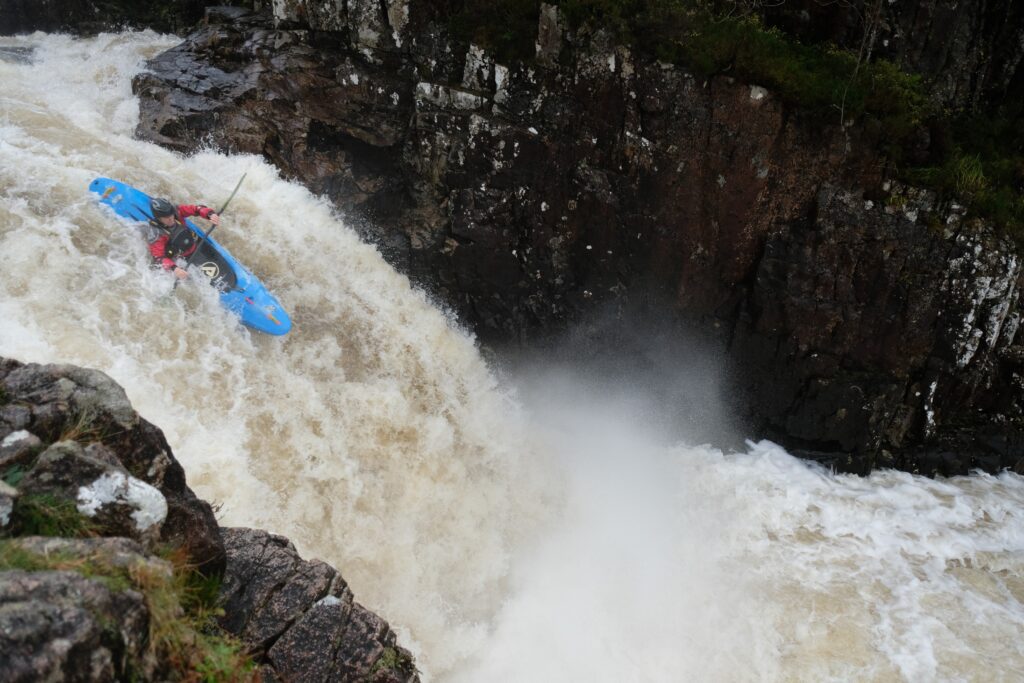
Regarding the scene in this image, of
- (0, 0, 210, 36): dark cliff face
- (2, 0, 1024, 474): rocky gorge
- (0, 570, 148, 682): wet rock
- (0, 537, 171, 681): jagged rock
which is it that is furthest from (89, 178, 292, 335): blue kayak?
(0, 0, 210, 36): dark cliff face

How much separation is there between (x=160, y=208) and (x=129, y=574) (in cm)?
581

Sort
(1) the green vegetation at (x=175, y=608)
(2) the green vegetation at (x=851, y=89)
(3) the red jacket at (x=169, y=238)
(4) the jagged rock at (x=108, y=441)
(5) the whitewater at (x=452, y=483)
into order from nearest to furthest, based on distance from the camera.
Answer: (1) the green vegetation at (x=175, y=608) → (4) the jagged rock at (x=108, y=441) → (5) the whitewater at (x=452, y=483) → (3) the red jacket at (x=169, y=238) → (2) the green vegetation at (x=851, y=89)

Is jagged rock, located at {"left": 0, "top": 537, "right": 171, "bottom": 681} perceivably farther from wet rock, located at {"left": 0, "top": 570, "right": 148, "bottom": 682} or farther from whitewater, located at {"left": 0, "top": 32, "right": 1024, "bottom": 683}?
whitewater, located at {"left": 0, "top": 32, "right": 1024, "bottom": 683}

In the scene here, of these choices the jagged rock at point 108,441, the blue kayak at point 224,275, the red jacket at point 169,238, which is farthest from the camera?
the blue kayak at point 224,275

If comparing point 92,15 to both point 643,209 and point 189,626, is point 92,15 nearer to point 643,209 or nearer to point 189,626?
point 643,209

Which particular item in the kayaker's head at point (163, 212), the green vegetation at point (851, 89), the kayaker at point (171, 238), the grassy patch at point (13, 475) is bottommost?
the kayaker at point (171, 238)

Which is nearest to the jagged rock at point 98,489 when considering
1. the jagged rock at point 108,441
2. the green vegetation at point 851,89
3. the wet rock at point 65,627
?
the jagged rock at point 108,441

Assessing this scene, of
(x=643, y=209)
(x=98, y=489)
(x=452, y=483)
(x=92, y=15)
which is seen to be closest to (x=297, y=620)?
(x=98, y=489)

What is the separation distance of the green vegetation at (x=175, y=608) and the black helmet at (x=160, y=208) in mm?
5328

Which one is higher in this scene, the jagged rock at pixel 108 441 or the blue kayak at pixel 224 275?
the jagged rock at pixel 108 441

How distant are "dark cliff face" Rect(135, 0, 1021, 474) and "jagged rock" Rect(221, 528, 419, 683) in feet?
21.3

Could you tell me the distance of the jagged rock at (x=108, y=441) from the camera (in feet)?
11.7

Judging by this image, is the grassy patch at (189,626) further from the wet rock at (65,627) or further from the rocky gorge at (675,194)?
the rocky gorge at (675,194)

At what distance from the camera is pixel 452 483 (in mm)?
8039
